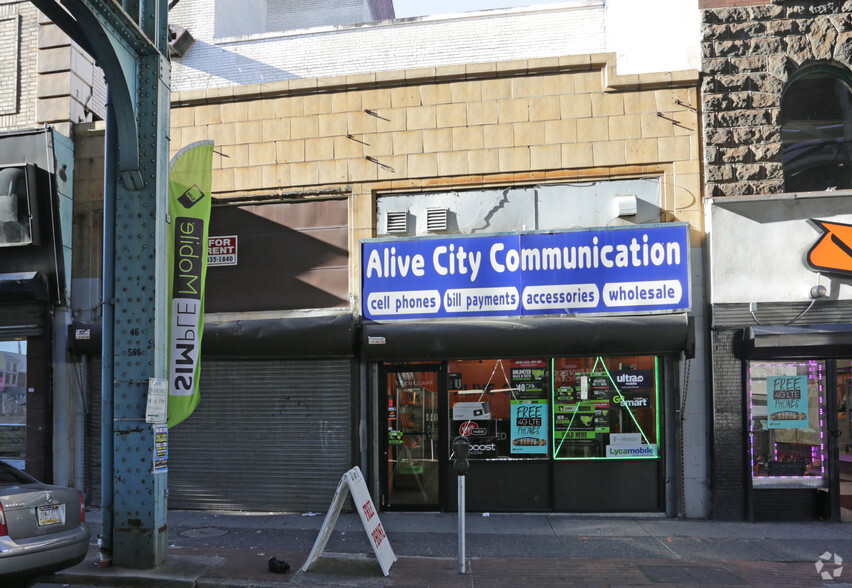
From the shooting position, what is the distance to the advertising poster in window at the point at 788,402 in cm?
958

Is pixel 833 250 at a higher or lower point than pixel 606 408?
higher

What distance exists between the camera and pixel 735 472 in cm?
952

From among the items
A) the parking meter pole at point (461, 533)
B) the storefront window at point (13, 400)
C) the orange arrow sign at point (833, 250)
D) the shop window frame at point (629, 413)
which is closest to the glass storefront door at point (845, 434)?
the orange arrow sign at point (833, 250)

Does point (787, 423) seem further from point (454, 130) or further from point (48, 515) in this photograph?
point (48, 515)

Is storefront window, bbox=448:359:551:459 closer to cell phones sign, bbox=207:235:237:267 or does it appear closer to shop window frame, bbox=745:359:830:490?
shop window frame, bbox=745:359:830:490

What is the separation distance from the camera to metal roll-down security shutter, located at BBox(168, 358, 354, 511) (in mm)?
10297

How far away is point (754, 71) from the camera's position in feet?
33.1

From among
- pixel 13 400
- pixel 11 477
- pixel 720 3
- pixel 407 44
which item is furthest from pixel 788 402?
pixel 13 400

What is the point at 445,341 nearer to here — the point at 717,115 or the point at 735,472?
the point at 735,472

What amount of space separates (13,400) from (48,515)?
594 cm

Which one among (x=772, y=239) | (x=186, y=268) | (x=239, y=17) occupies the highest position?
(x=239, y=17)

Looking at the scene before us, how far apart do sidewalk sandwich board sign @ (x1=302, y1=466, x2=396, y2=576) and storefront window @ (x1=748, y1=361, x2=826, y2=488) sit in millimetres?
5536

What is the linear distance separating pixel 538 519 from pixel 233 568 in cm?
442

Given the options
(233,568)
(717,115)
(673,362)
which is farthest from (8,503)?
(717,115)
